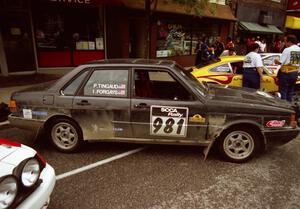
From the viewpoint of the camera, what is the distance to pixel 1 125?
5.51m

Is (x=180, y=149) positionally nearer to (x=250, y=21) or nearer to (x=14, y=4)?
(x=14, y=4)

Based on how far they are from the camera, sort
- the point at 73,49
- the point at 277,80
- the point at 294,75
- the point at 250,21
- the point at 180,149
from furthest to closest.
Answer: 1. the point at 250,21
2. the point at 73,49
3. the point at 277,80
4. the point at 294,75
5. the point at 180,149

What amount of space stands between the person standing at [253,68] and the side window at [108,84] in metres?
3.35

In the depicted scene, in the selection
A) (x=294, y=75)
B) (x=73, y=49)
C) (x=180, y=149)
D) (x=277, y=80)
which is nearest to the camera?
(x=180, y=149)

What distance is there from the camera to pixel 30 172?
238cm

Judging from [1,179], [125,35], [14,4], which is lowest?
[1,179]

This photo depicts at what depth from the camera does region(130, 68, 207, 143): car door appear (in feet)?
12.8

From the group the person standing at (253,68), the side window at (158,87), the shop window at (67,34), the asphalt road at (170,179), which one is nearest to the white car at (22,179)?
the asphalt road at (170,179)

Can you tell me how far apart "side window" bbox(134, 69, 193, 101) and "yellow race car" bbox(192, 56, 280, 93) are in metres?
2.68

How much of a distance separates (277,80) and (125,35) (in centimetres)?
729

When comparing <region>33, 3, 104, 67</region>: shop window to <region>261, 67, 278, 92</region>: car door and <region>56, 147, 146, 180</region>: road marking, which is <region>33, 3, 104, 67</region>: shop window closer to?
<region>261, 67, 278, 92</region>: car door

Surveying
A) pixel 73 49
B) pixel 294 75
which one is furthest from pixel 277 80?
pixel 73 49

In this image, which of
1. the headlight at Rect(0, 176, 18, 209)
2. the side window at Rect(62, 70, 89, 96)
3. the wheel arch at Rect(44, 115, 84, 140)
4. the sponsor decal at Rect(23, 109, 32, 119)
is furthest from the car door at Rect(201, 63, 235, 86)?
the headlight at Rect(0, 176, 18, 209)

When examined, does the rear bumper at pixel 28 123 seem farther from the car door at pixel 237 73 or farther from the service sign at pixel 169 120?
the car door at pixel 237 73
